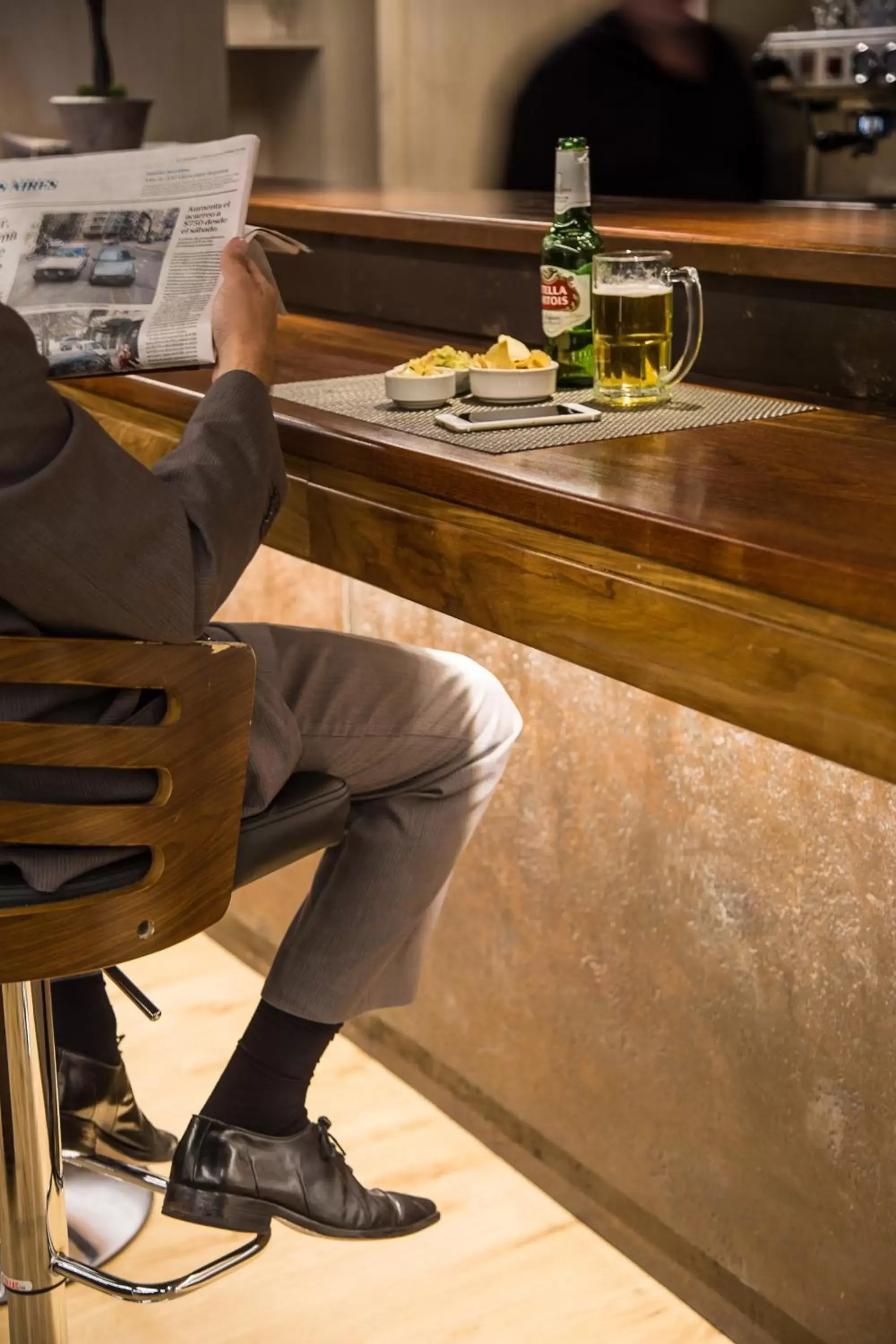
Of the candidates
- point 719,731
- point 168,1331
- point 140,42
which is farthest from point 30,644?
point 140,42

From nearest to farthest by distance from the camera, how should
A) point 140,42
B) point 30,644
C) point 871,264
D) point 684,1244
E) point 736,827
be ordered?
point 30,644 → point 871,264 → point 736,827 → point 684,1244 → point 140,42

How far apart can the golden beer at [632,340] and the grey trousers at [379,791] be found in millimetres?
311

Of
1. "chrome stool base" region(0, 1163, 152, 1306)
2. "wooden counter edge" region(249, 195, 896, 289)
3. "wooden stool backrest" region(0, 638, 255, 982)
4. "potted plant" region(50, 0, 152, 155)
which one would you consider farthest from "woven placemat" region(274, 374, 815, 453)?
"potted plant" region(50, 0, 152, 155)

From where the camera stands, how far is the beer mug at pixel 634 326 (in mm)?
1467

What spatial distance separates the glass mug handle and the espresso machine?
178cm

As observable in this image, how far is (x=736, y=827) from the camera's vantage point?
5.19 feet

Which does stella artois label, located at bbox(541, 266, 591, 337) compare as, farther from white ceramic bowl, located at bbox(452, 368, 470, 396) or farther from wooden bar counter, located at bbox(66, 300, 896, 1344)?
wooden bar counter, located at bbox(66, 300, 896, 1344)

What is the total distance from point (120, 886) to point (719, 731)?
2.24 feet

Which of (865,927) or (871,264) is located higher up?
(871,264)

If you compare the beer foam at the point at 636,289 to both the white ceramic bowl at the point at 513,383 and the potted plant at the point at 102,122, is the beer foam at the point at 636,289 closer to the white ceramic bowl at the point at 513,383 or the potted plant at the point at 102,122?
the white ceramic bowl at the point at 513,383

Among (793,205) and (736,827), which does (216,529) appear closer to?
(736,827)

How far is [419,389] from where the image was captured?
1518 mm

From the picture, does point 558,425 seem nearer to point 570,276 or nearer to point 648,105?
point 570,276

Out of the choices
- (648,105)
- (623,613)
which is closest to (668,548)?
(623,613)
